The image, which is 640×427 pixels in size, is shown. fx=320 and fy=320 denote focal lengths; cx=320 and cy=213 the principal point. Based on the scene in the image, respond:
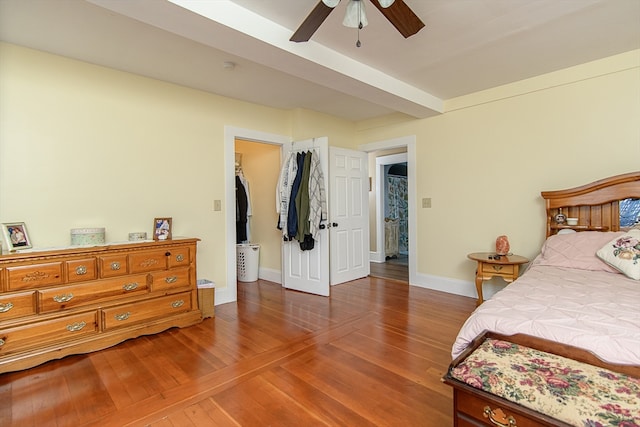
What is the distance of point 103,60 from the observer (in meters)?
2.76

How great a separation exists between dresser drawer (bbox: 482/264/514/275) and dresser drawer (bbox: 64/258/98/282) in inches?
140

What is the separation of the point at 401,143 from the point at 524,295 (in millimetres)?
3027

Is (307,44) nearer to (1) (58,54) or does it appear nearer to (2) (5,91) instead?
(1) (58,54)

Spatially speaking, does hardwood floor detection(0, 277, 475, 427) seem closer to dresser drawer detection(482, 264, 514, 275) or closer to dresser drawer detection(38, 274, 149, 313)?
dresser drawer detection(38, 274, 149, 313)

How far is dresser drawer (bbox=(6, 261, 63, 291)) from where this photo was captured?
2.20m

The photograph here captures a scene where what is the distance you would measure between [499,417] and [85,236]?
9.96 feet

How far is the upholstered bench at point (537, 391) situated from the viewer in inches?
38.9

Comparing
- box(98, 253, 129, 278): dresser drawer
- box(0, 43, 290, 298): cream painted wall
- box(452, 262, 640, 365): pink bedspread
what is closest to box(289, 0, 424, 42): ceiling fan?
box(452, 262, 640, 365): pink bedspread

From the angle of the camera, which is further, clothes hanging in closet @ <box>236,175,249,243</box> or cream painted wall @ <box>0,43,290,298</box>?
clothes hanging in closet @ <box>236,175,249,243</box>

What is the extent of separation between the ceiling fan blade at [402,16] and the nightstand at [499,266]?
2.32m

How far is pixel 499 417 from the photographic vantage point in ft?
3.72

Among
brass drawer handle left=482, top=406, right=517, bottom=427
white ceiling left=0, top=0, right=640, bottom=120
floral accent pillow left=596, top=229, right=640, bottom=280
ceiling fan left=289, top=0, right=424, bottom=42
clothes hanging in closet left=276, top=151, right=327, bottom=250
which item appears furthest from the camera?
clothes hanging in closet left=276, top=151, right=327, bottom=250

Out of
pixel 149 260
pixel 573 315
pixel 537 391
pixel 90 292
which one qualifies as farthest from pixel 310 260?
pixel 537 391

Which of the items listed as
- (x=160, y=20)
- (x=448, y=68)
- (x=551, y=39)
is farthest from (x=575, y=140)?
(x=160, y=20)
